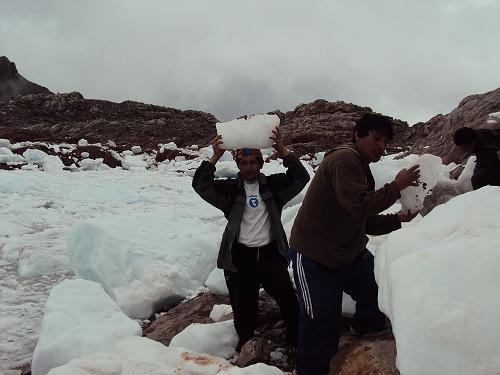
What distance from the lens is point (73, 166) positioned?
Result: 1762 centimetres

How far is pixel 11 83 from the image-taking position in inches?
3548

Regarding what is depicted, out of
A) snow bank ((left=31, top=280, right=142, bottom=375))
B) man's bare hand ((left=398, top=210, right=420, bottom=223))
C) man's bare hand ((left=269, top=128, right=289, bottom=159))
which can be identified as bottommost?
snow bank ((left=31, top=280, right=142, bottom=375))

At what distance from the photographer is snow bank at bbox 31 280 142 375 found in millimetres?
2949

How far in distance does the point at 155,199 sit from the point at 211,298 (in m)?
6.99

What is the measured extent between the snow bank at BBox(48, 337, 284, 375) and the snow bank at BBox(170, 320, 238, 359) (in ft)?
1.54

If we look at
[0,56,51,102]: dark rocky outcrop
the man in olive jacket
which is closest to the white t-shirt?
the man in olive jacket

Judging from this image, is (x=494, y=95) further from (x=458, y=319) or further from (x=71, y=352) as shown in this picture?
(x=71, y=352)

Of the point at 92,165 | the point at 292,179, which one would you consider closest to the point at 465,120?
the point at 292,179

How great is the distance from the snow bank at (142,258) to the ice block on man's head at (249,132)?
1.96m

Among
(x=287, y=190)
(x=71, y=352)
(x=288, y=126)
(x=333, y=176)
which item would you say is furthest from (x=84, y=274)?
(x=288, y=126)

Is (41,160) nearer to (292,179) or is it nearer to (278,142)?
(292,179)

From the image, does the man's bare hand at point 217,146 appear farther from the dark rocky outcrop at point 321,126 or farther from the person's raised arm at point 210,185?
the dark rocky outcrop at point 321,126

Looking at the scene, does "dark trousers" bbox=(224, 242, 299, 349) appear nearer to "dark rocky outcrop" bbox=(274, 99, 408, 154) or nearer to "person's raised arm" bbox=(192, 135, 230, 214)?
"person's raised arm" bbox=(192, 135, 230, 214)

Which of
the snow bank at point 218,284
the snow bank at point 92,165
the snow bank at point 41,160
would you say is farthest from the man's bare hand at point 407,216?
the snow bank at point 92,165
